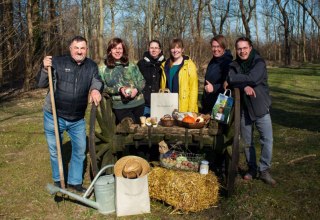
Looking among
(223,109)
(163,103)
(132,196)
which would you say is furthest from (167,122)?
(132,196)

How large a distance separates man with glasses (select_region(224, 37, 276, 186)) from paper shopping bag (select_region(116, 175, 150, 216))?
1461 millimetres

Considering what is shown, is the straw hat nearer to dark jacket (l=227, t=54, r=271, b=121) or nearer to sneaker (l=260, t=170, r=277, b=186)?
dark jacket (l=227, t=54, r=271, b=121)

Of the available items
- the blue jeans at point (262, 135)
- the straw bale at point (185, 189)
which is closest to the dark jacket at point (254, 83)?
the blue jeans at point (262, 135)

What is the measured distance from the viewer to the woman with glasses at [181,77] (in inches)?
185

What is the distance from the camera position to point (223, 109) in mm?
4039

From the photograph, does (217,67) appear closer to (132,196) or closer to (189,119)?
(189,119)

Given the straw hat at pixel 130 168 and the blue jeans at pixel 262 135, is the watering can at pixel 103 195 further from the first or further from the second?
the blue jeans at pixel 262 135

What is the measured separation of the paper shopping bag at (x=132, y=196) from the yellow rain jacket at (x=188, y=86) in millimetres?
1437

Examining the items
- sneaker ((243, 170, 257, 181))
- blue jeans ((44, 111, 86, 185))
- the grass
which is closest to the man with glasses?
sneaker ((243, 170, 257, 181))

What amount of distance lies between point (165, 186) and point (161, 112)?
3.39 ft

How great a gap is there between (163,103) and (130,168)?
112 cm

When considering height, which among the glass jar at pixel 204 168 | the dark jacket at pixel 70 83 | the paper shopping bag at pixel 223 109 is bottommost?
the glass jar at pixel 204 168

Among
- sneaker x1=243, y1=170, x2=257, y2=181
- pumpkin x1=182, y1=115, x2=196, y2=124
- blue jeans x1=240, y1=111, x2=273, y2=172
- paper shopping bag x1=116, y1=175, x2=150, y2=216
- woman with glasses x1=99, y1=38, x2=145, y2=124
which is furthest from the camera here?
sneaker x1=243, y1=170, x2=257, y2=181

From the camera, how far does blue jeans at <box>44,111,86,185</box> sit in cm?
407
